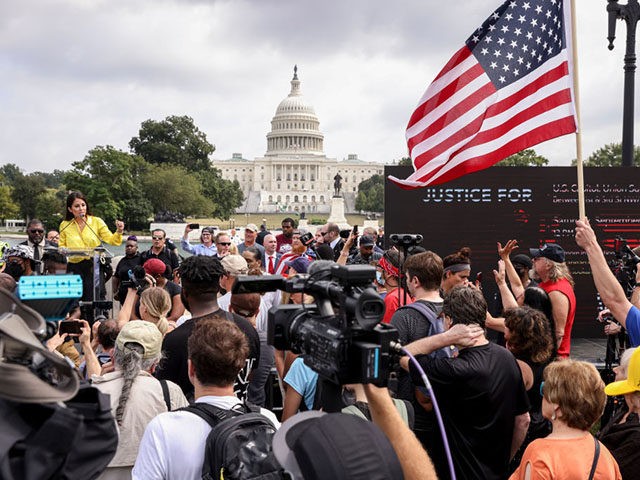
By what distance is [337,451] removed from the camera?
1357 mm

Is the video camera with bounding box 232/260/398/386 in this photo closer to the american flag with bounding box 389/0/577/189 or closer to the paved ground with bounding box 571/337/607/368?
the american flag with bounding box 389/0/577/189

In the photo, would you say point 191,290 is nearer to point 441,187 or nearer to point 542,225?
point 441,187

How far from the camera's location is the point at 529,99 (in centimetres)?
568

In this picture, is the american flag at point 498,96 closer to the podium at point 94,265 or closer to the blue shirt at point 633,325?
the blue shirt at point 633,325

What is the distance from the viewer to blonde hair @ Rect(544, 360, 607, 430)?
2.75 metres

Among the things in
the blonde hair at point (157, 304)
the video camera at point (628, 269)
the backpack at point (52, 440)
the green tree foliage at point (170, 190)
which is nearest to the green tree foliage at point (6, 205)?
the green tree foliage at point (170, 190)

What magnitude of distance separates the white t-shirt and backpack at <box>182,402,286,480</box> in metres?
0.10

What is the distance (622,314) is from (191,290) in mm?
2555

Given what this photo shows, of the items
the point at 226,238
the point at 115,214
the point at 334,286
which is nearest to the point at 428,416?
the point at 334,286

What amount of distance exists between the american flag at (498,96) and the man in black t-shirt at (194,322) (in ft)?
7.48

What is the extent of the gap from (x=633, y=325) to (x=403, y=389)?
4.54ft

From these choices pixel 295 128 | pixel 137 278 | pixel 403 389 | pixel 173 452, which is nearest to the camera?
pixel 173 452

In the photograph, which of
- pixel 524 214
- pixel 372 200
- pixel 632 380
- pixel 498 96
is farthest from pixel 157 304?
pixel 372 200

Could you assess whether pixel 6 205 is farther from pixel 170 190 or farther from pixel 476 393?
pixel 476 393
